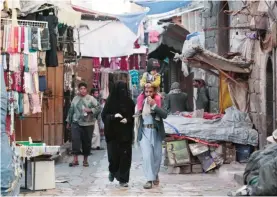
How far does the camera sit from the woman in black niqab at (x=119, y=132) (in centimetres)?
909

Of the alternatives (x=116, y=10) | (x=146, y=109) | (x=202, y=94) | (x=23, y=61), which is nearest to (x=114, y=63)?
(x=116, y=10)

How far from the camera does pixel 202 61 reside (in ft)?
35.6

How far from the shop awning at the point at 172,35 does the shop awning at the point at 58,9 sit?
6694 millimetres

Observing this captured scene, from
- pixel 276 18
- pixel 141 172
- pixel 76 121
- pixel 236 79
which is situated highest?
pixel 276 18

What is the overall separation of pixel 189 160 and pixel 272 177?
10.9 feet

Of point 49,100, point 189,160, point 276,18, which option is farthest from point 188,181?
point 49,100

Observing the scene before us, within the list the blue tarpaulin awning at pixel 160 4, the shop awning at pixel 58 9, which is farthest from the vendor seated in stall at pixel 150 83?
the blue tarpaulin awning at pixel 160 4

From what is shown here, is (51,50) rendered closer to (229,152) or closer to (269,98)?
(229,152)

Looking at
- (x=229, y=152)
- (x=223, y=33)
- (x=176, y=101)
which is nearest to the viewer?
(x=229, y=152)

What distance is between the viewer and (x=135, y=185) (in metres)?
9.34

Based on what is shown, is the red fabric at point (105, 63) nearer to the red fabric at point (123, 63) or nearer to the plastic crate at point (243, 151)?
the red fabric at point (123, 63)

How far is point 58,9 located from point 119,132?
3.84 metres

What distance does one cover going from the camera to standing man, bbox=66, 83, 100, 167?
11758 millimetres

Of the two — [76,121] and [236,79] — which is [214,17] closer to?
[236,79]
